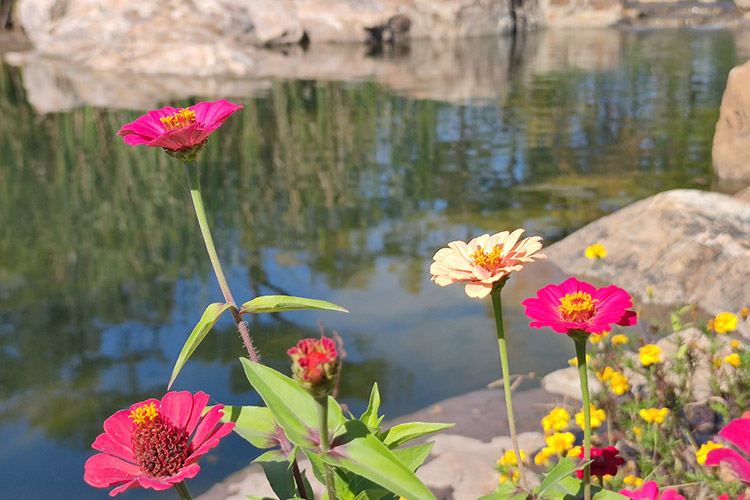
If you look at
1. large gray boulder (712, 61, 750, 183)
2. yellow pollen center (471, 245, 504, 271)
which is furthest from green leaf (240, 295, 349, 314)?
large gray boulder (712, 61, 750, 183)

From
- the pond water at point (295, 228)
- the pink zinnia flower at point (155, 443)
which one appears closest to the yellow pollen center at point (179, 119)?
the pink zinnia flower at point (155, 443)

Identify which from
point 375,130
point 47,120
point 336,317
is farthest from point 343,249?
point 47,120

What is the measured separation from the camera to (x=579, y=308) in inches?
48.2

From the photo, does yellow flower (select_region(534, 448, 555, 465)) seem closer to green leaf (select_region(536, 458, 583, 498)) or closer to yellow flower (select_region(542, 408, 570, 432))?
yellow flower (select_region(542, 408, 570, 432))

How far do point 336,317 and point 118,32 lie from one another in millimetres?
Answer: 11196

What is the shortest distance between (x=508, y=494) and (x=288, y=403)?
383 millimetres

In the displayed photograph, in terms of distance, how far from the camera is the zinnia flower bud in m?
0.87

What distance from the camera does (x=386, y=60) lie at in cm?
1398

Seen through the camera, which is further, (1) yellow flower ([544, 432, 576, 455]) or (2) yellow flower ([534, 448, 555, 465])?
(2) yellow flower ([534, 448, 555, 465])

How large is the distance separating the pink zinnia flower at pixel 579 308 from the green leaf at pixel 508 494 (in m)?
0.25

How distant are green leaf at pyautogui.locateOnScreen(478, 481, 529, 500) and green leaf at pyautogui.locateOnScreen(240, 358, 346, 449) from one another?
0.91 feet

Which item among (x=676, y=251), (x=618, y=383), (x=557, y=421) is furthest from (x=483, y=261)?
(x=676, y=251)

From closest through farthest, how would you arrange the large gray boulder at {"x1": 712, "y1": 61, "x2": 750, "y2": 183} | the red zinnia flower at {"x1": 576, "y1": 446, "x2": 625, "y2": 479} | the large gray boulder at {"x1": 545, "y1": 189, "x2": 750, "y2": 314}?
the red zinnia flower at {"x1": 576, "y1": 446, "x2": 625, "y2": 479}, the large gray boulder at {"x1": 545, "y1": 189, "x2": 750, "y2": 314}, the large gray boulder at {"x1": 712, "y1": 61, "x2": 750, "y2": 183}

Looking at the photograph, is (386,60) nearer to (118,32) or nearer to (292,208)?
(118,32)
